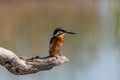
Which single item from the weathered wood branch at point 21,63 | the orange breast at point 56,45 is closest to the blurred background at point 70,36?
the orange breast at point 56,45

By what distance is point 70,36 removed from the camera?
27.5 ft

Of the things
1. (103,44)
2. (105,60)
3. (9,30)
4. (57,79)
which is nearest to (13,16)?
(9,30)

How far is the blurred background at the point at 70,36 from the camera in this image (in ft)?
19.6

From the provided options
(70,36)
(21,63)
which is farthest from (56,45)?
(70,36)

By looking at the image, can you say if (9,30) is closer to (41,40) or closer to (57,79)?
(41,40)

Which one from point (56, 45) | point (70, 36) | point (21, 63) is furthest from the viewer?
point (70, 36)

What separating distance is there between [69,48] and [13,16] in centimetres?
387

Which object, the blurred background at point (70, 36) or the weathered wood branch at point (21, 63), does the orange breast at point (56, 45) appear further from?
the blurred background at point (70, 36)

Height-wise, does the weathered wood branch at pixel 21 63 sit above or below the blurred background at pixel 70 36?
above

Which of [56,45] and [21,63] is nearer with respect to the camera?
[21,63]

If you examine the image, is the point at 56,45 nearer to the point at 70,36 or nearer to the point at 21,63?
the point at 21,63

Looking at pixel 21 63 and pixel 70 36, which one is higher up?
pixel 21 63

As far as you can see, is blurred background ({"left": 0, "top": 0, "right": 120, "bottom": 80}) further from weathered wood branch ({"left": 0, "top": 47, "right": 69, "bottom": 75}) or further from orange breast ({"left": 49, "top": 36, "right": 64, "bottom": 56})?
weathered wood branch ({"left": 0, "top": 47, "right": 69, "bottom": 75})

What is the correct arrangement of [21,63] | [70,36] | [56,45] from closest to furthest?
1. [21,63]
2. [56,45]
3. [70,36]
